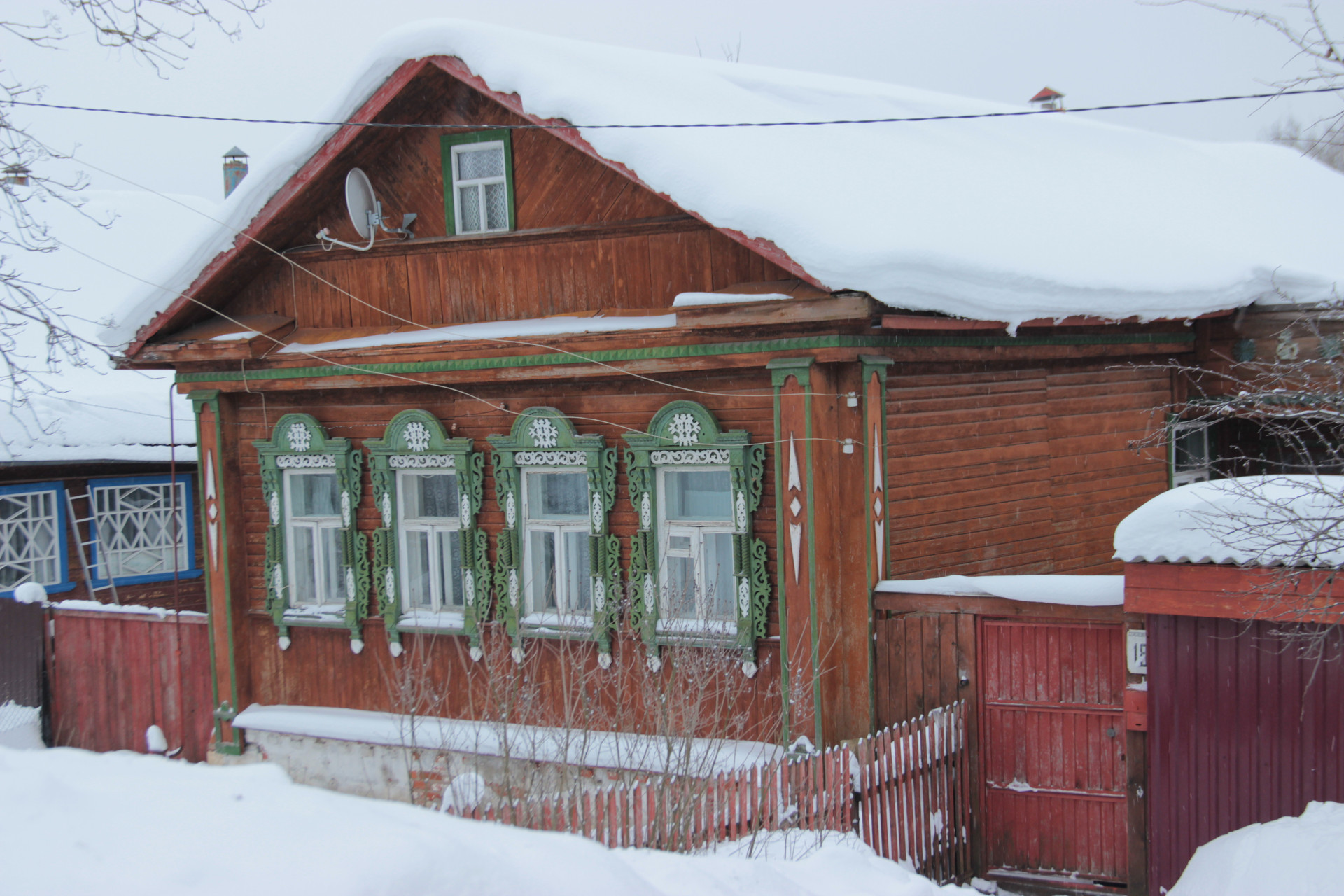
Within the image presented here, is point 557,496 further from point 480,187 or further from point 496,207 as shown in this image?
point 480,187

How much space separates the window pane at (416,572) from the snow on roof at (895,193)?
2.91 metres

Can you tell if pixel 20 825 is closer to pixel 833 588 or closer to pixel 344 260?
pixel 833 588

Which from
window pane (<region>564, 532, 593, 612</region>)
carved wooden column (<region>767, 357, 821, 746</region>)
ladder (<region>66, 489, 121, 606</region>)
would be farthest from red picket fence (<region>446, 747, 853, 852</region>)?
ladder (<region>66, 489, 121, 606</region>)

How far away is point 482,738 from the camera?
29.0 feet

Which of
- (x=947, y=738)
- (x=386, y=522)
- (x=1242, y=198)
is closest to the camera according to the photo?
(x=947, y=738)

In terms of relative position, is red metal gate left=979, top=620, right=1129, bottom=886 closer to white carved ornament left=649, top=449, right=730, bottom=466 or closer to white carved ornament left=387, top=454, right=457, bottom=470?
white carved ornament left=649, top=449, right=730, bottom=466

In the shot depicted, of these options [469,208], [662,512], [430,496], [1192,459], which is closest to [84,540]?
[430,496]

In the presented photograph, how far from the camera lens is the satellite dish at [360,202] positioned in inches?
364

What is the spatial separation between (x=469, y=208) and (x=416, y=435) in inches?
73.7

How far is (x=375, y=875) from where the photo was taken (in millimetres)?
3115

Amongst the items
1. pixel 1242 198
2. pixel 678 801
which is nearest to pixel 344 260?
A: pixel 678 801

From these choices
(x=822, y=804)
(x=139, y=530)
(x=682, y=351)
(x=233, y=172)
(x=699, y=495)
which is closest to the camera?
(x=822, y=804)

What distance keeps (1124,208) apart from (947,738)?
638 centimetres

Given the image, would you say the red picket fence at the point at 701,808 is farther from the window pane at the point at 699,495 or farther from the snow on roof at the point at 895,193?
the snow on roof at the point at 895,193
